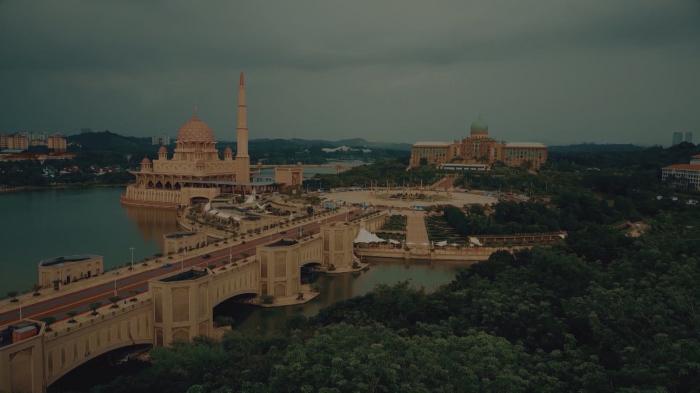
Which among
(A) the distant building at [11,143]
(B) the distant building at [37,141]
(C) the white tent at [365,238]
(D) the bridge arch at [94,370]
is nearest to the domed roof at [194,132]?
(C) the white tent at [365,238]

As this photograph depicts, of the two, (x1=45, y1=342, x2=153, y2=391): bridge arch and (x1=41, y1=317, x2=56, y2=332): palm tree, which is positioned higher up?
(x1=41, y1=317, x2=56, y2=332): palm tree

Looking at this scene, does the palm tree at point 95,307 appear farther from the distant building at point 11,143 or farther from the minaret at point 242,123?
the distant building at point 11,143

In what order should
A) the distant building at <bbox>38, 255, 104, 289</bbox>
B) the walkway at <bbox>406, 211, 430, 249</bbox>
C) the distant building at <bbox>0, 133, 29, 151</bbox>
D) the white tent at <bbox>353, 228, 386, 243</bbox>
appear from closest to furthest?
the distant building at <bbox>38, 255, 104, 289</bbox>
the white tent at <bbox>353, 228, 386, 243</bbox>
the walkway at <bbox>406, 211, 430, 249</bbox>
the distant building at <bbox>0, 133, 29, 151</bbox>

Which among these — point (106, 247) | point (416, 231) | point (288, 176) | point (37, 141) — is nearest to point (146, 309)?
point (106, 247)

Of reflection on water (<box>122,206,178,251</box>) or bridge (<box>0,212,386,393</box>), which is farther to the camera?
reflection on water (<box>122,206,178,251</box>)

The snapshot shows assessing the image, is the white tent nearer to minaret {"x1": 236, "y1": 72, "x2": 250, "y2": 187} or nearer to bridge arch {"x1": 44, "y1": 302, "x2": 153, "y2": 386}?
bridge arch {"x1": 44, "y1": 302, "x2": 153, "y2": 386}

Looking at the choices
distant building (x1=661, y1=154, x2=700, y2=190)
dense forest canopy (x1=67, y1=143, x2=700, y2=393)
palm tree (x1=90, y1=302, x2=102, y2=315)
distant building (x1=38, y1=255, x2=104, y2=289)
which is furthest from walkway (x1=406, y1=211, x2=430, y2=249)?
distant building (x1=661, y1=154, x2=700, y2=190)

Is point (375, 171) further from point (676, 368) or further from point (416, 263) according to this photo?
point (676, 368)

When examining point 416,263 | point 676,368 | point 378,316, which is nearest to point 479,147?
point 416,263
